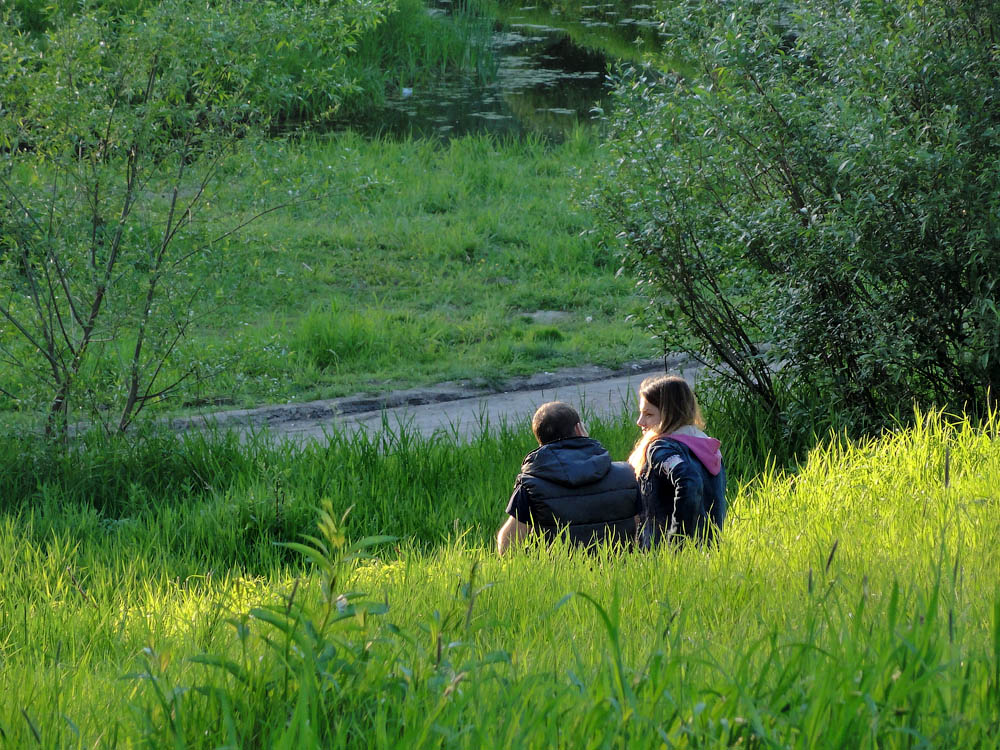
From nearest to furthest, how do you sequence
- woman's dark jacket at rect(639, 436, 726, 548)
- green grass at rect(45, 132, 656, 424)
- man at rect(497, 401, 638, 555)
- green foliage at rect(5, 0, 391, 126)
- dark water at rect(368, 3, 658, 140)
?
woman's dark jacket at rect(639, 436, 726, 548)
man at rect(497, 401, 638, 555)
green foliage at rect(5, 0, 391, 126)
green grass at rect(45, 132, 656, 424)
dark water at rect(368, 3, 658, 140)

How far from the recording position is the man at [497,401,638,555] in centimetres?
462

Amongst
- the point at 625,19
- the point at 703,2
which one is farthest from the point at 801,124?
the point at 625,19

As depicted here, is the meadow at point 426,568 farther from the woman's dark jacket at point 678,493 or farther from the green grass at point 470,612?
the woman's dark jacket at point 678,493

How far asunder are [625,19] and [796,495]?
27397 millimetres

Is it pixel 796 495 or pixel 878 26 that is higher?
pixel 878 26

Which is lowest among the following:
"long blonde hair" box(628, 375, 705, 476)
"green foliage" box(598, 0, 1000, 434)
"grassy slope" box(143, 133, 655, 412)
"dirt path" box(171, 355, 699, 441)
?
"dirt path" box(171, 355, 699, 441)

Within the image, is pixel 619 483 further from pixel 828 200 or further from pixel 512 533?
pixel 828 200

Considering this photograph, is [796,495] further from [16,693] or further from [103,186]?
[103,186]

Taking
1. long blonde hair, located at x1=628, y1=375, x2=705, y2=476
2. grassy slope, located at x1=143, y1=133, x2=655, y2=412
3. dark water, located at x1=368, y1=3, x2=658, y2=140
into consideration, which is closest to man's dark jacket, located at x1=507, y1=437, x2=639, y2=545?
long blonde hair, located at x1=628, y1=375, x2=705, y2=476

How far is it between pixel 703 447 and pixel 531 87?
748 inches

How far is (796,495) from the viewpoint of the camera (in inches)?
199

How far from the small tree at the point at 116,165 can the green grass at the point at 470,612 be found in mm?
620

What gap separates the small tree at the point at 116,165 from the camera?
6.07 meters

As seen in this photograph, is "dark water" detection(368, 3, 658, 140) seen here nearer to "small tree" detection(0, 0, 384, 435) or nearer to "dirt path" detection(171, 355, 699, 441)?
"dirt path" detection(171, 355, 699, 441)
